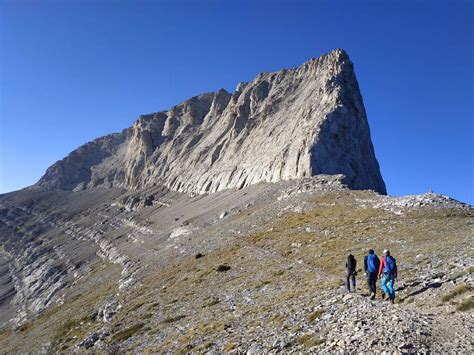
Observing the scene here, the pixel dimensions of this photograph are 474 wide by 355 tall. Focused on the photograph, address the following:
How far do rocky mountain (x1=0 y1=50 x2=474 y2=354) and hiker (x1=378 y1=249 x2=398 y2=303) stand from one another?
2.91 feet

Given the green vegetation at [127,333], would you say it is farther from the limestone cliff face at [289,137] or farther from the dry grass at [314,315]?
the limestone cliff face at [289,137]

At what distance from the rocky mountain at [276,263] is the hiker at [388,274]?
886mm

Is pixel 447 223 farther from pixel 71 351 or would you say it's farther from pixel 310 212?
pixel 71 351

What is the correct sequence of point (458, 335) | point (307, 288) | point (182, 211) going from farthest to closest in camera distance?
point (182, 211), point (307, 288), point (458, 335)

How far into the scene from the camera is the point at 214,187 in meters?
134

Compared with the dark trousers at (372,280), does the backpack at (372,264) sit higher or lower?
higher

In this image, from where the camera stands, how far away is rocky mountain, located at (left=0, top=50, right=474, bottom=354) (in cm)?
1952

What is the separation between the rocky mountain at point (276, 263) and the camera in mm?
19516

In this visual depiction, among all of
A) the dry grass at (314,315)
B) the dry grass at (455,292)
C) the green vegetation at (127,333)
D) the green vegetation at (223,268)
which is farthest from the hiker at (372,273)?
the green vegetation at (223,268)

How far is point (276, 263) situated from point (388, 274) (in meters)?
19.8

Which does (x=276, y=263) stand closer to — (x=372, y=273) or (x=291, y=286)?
(x=291, y=286)

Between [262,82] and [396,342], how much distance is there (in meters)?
172

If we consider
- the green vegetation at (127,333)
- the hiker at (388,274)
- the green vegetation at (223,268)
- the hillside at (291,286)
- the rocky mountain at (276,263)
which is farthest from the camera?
the green vegetation at (223,268)

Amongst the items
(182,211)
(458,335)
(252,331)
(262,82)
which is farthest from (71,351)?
(262,82)
